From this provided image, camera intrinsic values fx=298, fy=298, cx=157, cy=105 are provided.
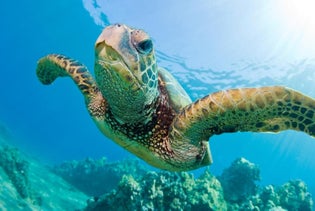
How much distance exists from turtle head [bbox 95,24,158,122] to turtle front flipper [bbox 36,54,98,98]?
4.44 feet

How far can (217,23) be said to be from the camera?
30922 mm

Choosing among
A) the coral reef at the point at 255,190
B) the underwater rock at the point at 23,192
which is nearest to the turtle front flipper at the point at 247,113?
the underwater rock at the point at 23,192

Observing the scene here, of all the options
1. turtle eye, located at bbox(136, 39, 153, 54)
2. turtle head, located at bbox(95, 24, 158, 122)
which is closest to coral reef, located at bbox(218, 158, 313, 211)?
turtle head, located at bbox(95, 24, 158, 122)

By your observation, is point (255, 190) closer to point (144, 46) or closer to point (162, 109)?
point (162, 109)

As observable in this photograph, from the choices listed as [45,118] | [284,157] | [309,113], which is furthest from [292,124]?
[45,118]

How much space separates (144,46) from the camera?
2723mm

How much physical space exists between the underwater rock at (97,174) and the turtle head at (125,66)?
558 inches

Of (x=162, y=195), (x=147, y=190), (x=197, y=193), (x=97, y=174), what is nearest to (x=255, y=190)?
(x=197, y=193)

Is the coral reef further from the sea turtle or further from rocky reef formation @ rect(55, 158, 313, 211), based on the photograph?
the sea turtle

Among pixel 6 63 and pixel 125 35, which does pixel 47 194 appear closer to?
pixel 125 35

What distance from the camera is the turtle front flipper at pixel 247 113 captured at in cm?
282

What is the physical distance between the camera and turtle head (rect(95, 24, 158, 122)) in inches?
100

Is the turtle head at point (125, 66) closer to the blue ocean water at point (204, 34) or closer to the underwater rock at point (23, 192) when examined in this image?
the underwater rock at point (23, 192)

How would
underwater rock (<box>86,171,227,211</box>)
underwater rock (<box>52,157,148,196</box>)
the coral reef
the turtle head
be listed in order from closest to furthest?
the turtle head < underwater rock (<box>86,171,227,211</box>) < the coral reef < underwater rock (<box>52,157,148,196</box>)
